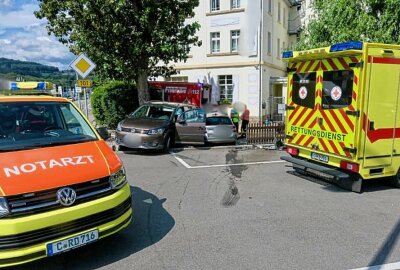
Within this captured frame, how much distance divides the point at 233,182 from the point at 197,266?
4.02 metres

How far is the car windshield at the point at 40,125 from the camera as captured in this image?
4.32m

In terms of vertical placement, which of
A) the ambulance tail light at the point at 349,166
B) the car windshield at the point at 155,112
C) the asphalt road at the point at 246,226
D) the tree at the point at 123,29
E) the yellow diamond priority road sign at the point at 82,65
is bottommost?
the asphalt road at the point at 246,226

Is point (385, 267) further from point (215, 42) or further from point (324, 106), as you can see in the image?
point (215, 42)

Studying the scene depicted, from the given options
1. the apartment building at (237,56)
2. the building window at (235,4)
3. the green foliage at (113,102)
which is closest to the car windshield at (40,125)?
the green foliage at (113,102)

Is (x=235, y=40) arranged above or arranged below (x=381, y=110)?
above

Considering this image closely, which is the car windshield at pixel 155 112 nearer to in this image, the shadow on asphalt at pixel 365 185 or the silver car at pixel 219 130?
the silver car at pixel 219 130

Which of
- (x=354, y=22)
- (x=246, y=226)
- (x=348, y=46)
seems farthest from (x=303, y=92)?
(x=354, y=22)

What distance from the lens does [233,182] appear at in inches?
309

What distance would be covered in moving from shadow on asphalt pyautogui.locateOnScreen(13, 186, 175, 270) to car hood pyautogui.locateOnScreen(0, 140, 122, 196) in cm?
102

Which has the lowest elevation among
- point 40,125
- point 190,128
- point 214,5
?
point 190,128

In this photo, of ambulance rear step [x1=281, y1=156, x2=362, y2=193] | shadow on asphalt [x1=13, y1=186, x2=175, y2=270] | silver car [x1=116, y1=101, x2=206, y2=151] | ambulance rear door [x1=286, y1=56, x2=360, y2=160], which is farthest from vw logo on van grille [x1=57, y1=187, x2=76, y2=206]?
silver car [x1=116, y1=101, x2=206, y2=151]

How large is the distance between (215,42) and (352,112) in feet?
67.1

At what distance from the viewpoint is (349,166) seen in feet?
22.4

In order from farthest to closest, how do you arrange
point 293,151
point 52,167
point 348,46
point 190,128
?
point 190,128 → point 293,151 → point 348,46 → point 52,167
